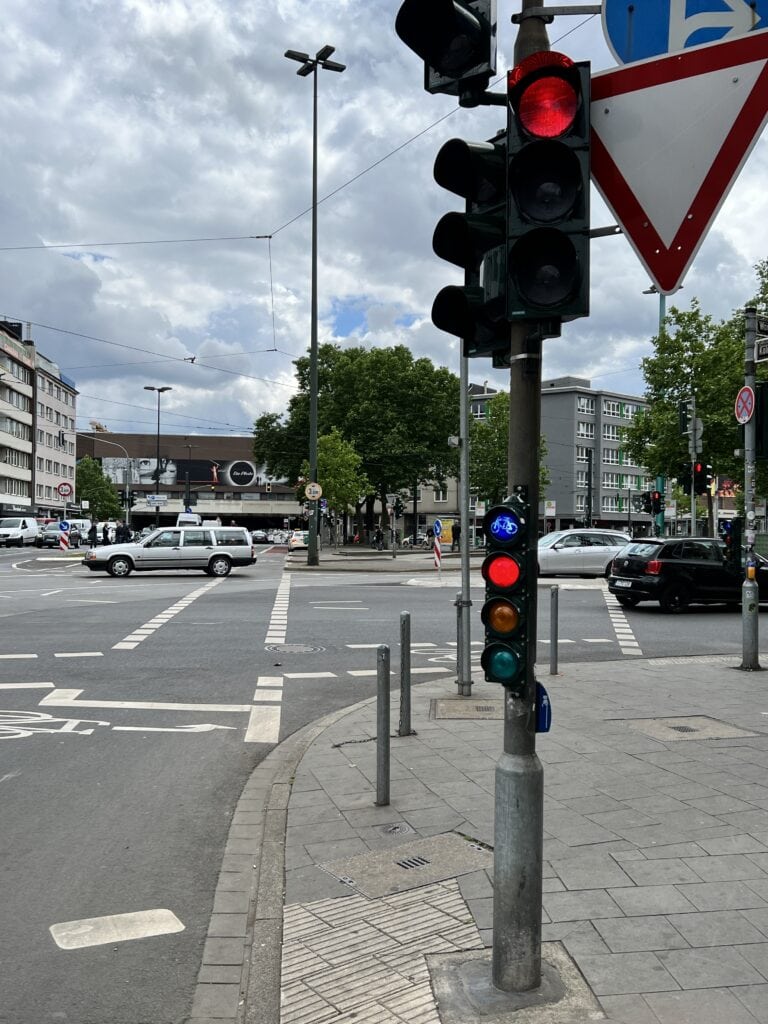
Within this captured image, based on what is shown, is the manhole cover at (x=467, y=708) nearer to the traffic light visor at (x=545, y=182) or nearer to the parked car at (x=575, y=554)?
the traffic light visor at (x=545, y=182)

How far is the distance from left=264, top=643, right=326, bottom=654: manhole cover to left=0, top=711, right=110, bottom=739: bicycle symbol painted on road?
4641 millimetres

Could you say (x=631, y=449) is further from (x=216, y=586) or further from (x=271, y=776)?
(x=271, y=776)

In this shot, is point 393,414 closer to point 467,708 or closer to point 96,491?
point 96,491

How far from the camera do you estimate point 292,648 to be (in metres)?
13.3

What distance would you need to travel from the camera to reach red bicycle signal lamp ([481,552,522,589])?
3.31m

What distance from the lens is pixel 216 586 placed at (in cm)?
2544

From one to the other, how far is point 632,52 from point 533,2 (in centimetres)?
53

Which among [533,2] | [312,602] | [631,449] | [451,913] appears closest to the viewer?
[533,2]

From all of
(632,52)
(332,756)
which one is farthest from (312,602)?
(632,52)

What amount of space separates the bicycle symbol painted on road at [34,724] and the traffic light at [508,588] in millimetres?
5614

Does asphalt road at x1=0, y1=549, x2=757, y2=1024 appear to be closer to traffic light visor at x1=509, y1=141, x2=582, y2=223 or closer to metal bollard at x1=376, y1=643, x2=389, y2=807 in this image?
metal bollard at x1=376, y1=643, x2=389, y2=807

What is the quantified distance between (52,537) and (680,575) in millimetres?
47073

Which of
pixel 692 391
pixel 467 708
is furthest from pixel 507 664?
pixel 692 391

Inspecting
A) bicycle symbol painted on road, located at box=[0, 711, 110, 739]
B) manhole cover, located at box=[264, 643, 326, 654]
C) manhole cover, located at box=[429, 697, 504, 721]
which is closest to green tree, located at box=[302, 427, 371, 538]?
manhole cover, located at box=[264, 643, 326, 654]
